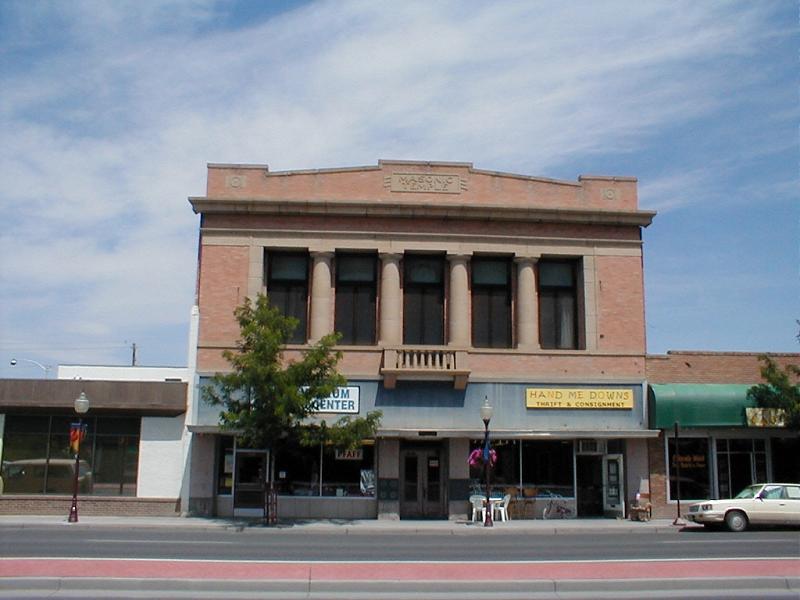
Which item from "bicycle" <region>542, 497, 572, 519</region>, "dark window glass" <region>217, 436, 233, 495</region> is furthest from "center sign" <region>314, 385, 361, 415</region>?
"bicycle" <region>542, 497, 572, 519</region>

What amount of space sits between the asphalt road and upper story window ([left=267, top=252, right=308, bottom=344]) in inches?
370

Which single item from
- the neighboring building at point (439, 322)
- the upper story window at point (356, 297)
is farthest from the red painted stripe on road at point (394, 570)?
the upper story window at point (356, 297)

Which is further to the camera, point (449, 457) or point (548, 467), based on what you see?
point (548, 467)

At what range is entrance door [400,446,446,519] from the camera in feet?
102

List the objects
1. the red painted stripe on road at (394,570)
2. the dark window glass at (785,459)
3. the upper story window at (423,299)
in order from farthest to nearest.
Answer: the upper story window at (423,299) < the dark window glass at (785,459) < the red painted stripe on road at (394,570)

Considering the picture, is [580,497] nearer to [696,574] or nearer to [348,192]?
[348,192]

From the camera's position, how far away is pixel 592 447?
31969mm

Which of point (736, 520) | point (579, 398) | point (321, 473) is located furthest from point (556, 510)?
point (321, 473)

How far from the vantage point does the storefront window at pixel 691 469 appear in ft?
104

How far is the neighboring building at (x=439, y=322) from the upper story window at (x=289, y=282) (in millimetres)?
60

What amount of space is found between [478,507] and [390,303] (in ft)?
26.1

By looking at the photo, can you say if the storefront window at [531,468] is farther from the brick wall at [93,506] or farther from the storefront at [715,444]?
the brick wall at [93,506]

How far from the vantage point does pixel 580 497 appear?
3159cm

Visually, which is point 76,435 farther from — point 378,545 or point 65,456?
point 378,545
